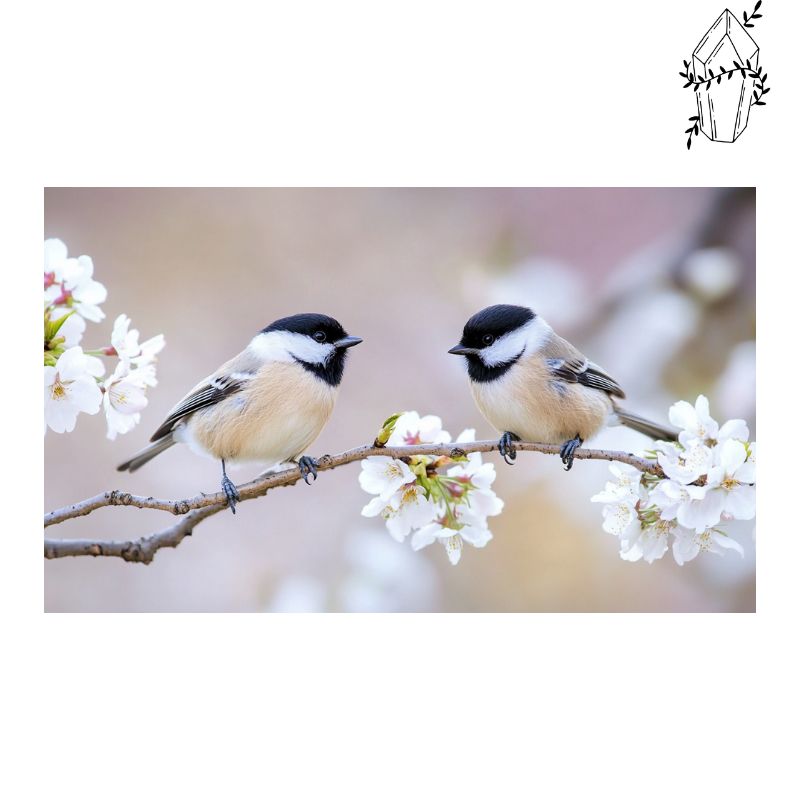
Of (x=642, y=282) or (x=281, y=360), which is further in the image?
(x=642, y=282)

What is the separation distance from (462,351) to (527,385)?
168 millimetres

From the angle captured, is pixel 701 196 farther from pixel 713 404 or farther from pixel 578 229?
pixel 713 404

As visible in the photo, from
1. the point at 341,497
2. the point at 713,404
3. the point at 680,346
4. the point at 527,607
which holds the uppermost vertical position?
the point at 680,346

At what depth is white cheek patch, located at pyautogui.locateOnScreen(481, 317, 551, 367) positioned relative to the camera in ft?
6.58

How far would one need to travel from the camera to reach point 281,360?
2.02 m

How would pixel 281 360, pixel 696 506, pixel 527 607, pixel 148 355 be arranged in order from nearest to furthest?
1. pixel 148 355
2. pixel 696 506
3. pixel 281 360
4. pixel 527 607

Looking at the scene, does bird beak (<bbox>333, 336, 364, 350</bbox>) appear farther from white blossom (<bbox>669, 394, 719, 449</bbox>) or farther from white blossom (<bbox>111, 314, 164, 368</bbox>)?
white blossom (<bbox>669, 394, 719, 449</bbox>)

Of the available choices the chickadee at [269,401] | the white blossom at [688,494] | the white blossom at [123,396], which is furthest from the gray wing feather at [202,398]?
the white blossom at [688,494]

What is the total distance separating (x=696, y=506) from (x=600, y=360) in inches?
19.7

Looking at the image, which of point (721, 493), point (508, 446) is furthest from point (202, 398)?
point (721, 493)

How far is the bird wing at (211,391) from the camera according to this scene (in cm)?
199

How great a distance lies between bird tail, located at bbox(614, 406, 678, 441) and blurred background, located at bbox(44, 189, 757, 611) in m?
0.03

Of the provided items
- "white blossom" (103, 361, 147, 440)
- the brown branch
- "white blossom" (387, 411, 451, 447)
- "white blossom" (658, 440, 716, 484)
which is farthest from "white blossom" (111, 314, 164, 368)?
"white blossom" (658, 440, 716, 484)

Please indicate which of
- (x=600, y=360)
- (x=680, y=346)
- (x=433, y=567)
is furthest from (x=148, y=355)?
(x=680, y=346)
